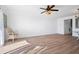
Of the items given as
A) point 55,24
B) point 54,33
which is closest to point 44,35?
point 54,33

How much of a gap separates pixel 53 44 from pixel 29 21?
84 cm

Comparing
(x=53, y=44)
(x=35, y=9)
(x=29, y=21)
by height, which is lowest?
(x=53, y=44)

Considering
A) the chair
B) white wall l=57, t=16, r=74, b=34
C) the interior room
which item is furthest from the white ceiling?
the chair

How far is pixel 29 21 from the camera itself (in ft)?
7.84

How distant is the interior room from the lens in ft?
7.09

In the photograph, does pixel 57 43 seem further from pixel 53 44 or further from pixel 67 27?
pixel 67 27

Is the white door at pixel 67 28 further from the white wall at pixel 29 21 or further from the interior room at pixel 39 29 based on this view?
the white wall at pixel 29 21

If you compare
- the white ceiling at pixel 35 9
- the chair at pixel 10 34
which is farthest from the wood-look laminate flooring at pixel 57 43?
the white ceiling at pixel 35 9

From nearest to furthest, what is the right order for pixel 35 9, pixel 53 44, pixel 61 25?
1. pixel 35 9
2. pixel 53 44
3. pixel 61 25

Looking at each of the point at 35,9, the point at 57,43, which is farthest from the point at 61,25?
the point at 35,9

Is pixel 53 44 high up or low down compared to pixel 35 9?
down

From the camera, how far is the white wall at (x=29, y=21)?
7.16ft
